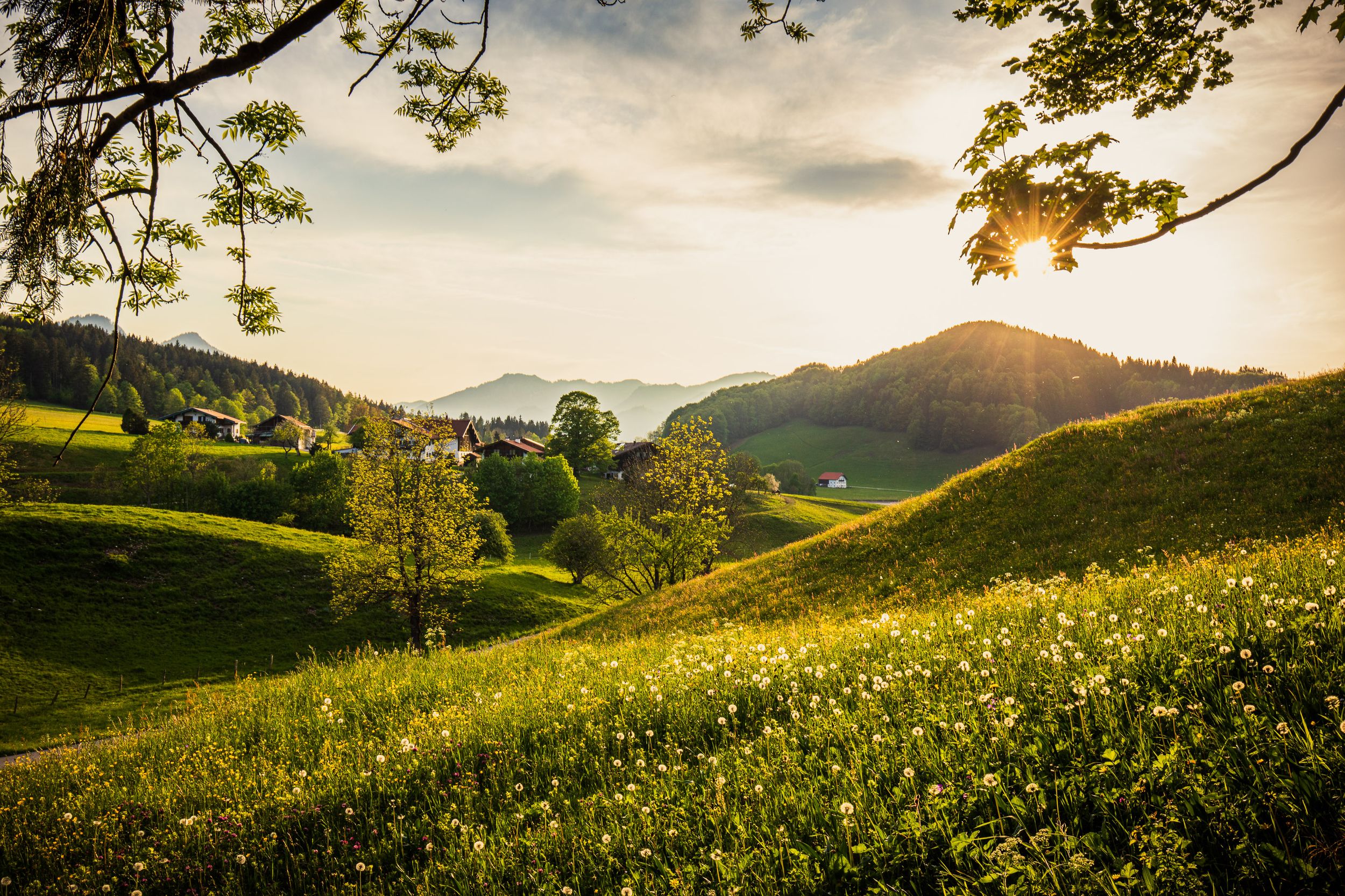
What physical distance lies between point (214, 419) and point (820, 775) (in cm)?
17243

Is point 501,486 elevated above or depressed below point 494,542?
above

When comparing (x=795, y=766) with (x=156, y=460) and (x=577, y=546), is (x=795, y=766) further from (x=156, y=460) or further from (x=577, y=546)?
(x=156, y=460)

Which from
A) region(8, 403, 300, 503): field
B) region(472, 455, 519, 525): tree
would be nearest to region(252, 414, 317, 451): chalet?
region(8, 403, 300, 503): field

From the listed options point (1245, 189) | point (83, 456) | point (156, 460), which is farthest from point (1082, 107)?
point (83, 456)

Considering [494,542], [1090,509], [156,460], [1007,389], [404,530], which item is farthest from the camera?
[1007,389]

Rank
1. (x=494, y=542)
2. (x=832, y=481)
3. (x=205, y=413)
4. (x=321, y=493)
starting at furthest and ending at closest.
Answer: (x=832, y=481) → (x=205, y=413) → (x=321, y=493) → (x=494, y=542)

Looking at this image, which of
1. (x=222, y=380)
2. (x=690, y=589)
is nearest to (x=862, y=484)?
(x=690, y=589)

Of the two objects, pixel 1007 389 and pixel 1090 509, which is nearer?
pixel 1090 509

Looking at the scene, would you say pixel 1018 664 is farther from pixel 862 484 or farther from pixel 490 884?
pixel 862 484

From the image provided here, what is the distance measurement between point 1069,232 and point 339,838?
8.92m

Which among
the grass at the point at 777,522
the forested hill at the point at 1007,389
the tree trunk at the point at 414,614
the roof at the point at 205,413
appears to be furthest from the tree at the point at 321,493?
the forested hill at the point at 1007,389

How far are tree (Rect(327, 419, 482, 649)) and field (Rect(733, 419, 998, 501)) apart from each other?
347 feet

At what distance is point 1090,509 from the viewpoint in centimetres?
1775

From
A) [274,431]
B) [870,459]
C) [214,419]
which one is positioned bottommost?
[870,459]
